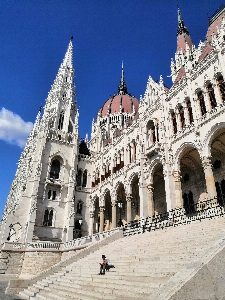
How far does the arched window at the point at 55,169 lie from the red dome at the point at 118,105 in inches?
986

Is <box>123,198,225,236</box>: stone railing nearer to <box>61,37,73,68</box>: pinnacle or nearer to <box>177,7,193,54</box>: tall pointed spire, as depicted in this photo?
<box>177,7,193,54</box>: tall pointed spire

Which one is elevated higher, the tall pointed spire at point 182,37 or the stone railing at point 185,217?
the tall pointed spire at point 182,37

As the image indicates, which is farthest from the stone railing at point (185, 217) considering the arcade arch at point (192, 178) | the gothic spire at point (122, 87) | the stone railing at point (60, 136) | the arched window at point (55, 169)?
the gothic spire at point (122, 87)

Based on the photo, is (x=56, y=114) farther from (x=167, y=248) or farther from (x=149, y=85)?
(x=167, y=248)

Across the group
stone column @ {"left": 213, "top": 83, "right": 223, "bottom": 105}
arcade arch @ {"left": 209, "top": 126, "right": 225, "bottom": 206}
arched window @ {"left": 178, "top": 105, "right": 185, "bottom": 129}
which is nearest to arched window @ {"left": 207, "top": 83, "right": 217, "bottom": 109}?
stone column @ {"left": 213, "top": 83, "right": 223, "bottom": 105}

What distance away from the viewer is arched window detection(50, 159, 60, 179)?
35562 millimetres

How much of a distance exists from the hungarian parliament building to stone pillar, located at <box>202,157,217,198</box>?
0.24ft

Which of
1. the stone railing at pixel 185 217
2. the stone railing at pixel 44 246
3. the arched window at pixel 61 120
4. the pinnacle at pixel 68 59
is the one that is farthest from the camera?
→ the pinnacle at pixel 68 59

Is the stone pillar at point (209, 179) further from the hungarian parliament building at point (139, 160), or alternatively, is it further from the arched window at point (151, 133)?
the arched window at point (151, 133)

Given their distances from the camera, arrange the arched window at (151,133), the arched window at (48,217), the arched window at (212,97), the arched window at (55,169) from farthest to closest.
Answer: the arched window at (55,169) → the arched window at (48,217) → the arched window at (151,133) → the arched window at (212,97)

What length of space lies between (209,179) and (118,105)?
144 ft

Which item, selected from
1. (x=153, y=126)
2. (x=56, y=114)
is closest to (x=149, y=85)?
(x=153, y=126)

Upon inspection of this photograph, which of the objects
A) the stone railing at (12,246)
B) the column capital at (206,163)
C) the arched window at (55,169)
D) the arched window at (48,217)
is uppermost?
the arched window at (55,169)

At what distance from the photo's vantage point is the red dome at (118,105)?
58281 millimetres
